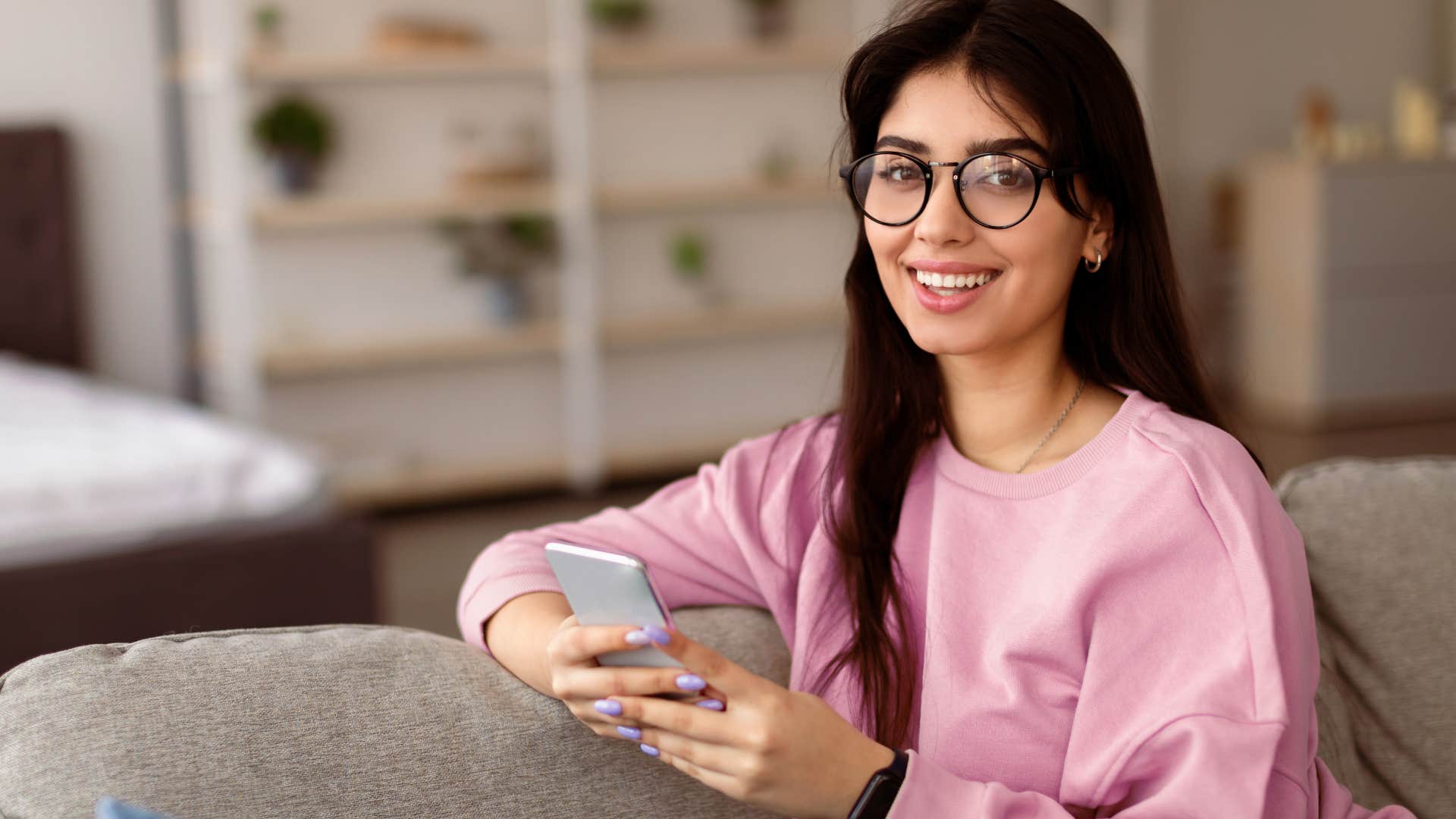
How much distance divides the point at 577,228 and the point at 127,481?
2365mm

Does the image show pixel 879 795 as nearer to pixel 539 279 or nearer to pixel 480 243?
pixel 480 243

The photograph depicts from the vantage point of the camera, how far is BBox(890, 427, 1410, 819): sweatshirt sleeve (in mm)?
991

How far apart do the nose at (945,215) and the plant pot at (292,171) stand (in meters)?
3.86

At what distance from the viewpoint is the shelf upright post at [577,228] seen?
4977 mm

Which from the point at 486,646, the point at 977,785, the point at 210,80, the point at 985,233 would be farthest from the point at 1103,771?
the point at 210,80

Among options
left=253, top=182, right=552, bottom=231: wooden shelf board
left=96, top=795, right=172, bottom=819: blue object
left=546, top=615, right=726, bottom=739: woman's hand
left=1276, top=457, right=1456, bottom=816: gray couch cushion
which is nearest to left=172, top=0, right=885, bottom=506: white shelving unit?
left=253, top=182, right=552, bottom=231: wooden shelf board

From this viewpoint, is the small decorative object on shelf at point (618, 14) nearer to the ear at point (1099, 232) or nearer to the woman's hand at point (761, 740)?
the ear at point (1099, 232)

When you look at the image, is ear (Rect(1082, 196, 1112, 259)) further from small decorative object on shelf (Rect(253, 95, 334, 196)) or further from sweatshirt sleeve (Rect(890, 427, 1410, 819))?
small decorative object on shelf (Rect(253, 95, 334, 196))

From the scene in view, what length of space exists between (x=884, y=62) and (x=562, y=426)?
419 cm

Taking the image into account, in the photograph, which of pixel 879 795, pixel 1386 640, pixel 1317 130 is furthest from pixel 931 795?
pixel 1317 130

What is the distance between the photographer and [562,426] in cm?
536

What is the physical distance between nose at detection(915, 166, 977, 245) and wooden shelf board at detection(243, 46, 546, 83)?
3.82 m

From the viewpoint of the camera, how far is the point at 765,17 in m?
5.30

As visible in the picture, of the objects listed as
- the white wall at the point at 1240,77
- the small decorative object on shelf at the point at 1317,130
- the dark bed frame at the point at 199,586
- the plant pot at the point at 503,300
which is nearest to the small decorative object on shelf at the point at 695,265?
the plant pot at the point at 503,300
